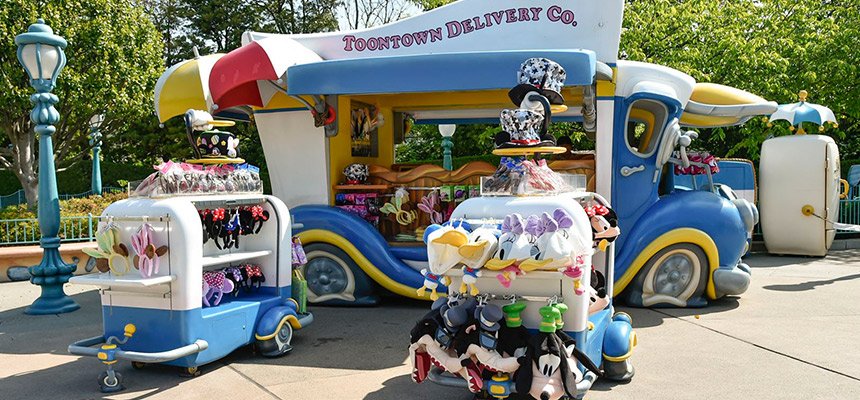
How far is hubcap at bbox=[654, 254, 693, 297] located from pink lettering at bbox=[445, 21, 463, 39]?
3652mm

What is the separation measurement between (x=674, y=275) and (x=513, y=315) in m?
4.30

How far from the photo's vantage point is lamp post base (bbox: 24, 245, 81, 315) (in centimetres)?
815

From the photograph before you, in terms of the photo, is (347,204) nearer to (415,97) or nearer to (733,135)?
(415,97)

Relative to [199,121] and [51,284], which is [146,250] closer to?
[199,121]

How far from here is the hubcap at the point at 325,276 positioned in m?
8.24

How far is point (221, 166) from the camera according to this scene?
639cm

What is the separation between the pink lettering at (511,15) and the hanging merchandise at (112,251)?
196 inches

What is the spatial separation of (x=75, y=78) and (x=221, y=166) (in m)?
9.72

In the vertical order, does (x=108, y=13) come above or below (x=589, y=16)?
above

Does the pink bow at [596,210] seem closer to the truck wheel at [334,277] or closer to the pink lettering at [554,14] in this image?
the pink lettering at [554,14]

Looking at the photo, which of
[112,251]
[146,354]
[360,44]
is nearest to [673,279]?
[360,44]

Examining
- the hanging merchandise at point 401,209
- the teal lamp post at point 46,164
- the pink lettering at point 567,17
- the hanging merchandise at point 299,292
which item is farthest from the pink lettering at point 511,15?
the teal lamp post at point 46,164

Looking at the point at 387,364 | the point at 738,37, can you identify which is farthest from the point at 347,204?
the point at 738,37

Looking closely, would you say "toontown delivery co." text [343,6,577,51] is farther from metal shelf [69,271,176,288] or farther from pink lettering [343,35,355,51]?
metal shelf [69,271,176,288]
